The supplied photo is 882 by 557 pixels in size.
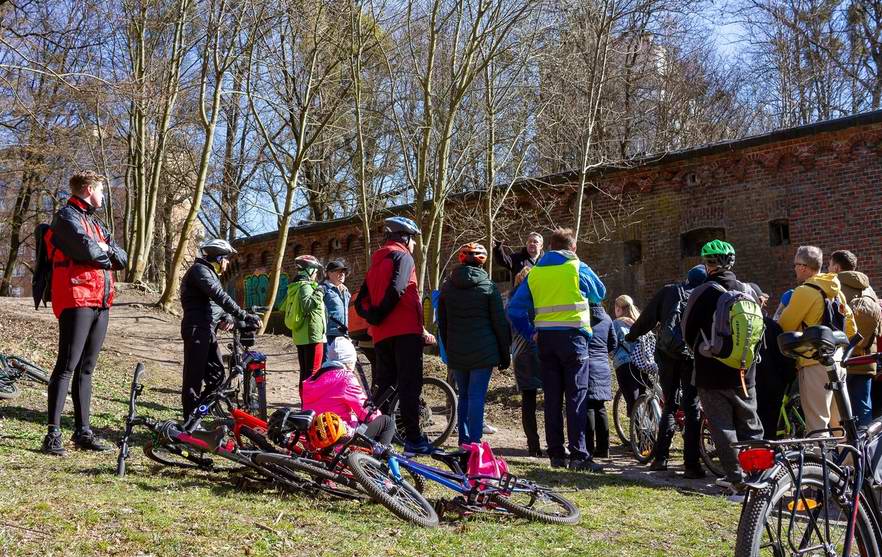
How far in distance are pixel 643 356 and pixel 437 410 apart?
7.43 ft

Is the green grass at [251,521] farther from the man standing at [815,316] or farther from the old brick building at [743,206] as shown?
the old brick building at [743,206]

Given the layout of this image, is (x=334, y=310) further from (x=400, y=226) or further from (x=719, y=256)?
(x=719, y=256)

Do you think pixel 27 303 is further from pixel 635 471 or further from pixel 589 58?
pixel 635 471

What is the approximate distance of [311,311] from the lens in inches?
371

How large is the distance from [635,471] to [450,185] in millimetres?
8923

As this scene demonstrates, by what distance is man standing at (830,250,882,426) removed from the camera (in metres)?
7.56

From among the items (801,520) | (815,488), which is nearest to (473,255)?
(815,488)

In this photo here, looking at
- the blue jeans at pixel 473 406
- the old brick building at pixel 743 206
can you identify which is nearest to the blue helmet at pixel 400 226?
the blue jeans at pixel 473 406

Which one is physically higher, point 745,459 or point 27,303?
point 27,303

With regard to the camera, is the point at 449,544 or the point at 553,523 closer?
the point at 449,544

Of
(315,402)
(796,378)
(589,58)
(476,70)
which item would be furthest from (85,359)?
(589,58)

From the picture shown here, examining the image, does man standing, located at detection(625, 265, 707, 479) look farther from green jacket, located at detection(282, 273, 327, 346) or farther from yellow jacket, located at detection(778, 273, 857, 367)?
green jacket, located at detection(282, 273, 327, 346)

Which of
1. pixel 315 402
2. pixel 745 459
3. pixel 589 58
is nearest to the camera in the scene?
pixel 745 459

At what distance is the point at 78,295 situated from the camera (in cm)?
649
